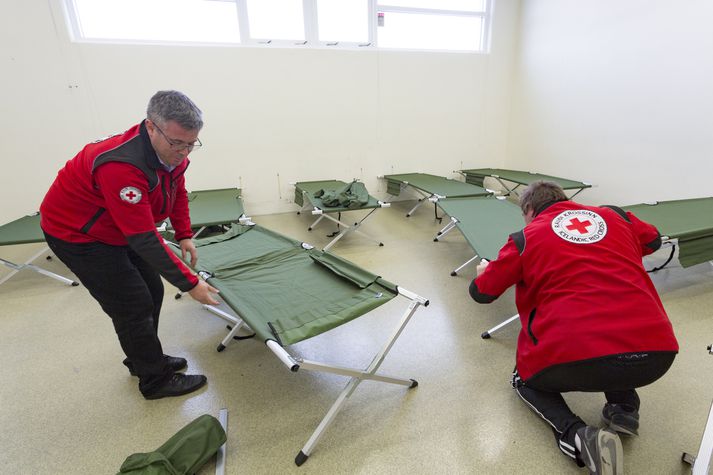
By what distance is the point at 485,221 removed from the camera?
2.74m

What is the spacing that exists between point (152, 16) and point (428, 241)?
3978mm

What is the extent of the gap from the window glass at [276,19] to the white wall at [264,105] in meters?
0.23

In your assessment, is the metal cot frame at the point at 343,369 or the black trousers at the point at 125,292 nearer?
the metal cot frame at the point at 343,369

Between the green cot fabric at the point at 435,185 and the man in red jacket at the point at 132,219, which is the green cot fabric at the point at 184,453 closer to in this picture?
the man in red jacket at the point at 132,219

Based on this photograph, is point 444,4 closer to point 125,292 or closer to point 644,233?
point 644,233

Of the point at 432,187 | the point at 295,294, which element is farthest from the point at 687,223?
the point at 295,294

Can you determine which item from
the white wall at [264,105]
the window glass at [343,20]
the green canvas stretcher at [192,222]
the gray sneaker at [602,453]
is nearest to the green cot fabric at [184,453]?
the gray sneaker at [602,453]

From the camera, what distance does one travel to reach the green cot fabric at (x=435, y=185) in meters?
3.75

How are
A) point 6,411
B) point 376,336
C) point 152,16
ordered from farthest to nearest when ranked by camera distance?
point 152,16 < point 376,336 < point 6,411

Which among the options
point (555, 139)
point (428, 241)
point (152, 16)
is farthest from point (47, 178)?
point (555, 139)

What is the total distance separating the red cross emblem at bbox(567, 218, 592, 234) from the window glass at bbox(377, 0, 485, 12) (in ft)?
14.3

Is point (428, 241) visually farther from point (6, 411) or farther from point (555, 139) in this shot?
point (6, 411)

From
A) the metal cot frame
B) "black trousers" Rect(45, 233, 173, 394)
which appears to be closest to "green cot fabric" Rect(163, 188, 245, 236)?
"black trousers" Rect(45, 233, 173, 394)

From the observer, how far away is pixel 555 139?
174 inches
